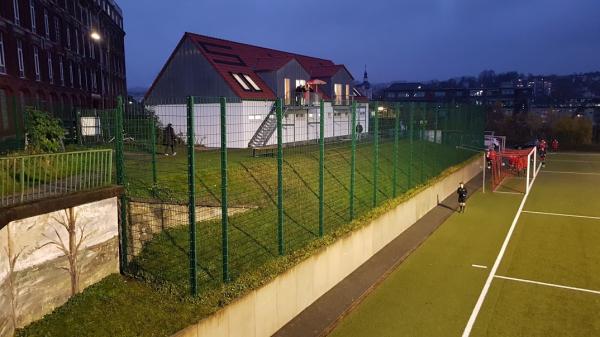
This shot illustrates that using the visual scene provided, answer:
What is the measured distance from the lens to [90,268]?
7.13 m

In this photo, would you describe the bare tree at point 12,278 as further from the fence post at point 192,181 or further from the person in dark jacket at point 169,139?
the person in dark jacket at point 169,139

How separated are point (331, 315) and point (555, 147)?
43702mm

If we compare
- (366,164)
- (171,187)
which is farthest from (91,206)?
(366,164)

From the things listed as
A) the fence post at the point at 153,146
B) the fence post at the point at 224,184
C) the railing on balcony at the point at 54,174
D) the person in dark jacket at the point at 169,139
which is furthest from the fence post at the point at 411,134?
the railing on balcony at the point at 54,174

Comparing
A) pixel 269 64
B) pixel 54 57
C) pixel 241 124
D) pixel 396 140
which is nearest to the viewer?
pixel 241 124

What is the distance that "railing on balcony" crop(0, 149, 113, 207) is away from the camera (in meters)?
6.25

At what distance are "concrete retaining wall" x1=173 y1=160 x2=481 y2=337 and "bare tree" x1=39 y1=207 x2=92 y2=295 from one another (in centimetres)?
211

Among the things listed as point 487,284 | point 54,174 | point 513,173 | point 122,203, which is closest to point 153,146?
point 122,203

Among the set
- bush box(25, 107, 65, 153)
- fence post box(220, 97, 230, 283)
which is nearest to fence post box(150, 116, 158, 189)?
bush box(25, 107, 65, 153)

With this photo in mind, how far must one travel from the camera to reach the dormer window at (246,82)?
87.9ft

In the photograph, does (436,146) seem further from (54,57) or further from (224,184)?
(54,57)

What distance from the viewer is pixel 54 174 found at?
6.95 meters

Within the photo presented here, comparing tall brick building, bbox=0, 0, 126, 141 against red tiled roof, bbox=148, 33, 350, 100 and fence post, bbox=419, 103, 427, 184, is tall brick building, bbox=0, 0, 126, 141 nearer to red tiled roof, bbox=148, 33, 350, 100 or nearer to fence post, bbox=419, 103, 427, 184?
red tiled roof, bbox=148, 33, 350, 100

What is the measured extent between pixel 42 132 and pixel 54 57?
2533cm
